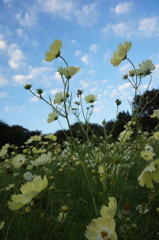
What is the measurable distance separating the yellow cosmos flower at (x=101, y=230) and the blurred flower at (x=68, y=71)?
877mm

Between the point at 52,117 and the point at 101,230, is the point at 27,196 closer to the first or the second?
the point at 101,230

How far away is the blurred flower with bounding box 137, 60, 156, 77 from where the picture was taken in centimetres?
141

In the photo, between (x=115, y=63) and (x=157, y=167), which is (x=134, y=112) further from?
(x=157, y=167)

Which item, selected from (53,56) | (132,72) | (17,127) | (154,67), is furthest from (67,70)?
(17,127)

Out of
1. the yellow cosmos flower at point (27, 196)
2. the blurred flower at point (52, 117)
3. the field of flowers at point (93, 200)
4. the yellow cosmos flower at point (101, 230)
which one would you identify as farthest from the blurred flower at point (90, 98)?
the yellow cosmos flower at point (101, 230)

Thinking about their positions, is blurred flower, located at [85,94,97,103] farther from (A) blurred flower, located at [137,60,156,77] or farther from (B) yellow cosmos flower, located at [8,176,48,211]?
(B) yellow cosmos flower, located at [8,176,48,211]

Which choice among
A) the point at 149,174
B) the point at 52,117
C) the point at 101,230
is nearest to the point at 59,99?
the point at 52,117

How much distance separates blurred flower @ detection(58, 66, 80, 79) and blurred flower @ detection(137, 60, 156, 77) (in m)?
0.42

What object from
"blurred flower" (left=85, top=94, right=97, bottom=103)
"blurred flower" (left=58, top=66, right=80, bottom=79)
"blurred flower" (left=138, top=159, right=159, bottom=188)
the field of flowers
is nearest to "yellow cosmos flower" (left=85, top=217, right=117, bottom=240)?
the field of flowers

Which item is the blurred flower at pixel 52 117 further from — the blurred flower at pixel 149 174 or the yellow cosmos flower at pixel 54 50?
the blurred flower at pixel 149 174

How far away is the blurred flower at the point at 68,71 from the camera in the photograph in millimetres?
1310

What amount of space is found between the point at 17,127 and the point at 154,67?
42.6 ft

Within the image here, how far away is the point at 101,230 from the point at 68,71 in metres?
0.92

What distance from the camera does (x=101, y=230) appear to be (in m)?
0.69
